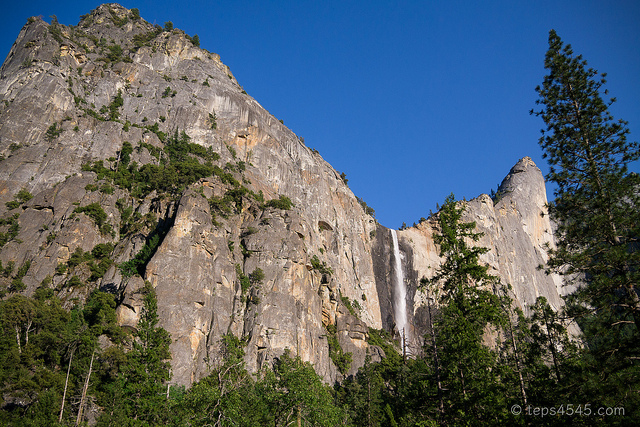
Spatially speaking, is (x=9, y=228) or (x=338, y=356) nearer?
(x=9, y=228)

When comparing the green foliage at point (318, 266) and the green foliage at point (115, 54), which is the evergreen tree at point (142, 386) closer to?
the green foliage at point (318, 266)

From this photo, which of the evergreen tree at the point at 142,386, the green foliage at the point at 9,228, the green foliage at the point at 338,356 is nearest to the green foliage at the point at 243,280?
the green foliage at the point at 338,356

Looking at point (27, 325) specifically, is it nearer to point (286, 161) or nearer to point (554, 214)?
point (554, 214)

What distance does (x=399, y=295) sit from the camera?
80.1 m

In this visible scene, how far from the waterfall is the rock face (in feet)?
4.11

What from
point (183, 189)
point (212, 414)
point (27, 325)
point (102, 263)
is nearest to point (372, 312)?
point (183, 189)

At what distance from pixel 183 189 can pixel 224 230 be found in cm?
768

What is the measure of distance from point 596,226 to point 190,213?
41.4 metres

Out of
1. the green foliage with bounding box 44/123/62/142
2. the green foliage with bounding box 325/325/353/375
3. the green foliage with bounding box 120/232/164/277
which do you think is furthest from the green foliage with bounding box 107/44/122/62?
the green foliage with bounding box 325/325/353/375

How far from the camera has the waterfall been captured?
76.2 m

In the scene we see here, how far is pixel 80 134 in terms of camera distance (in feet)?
196

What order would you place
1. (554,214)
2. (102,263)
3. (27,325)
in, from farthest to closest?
(102,263)
(27,325)
(554,214)

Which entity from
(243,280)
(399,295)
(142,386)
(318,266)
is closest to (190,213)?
(243,280)

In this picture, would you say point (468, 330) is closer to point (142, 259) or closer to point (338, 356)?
point (142, 259)
